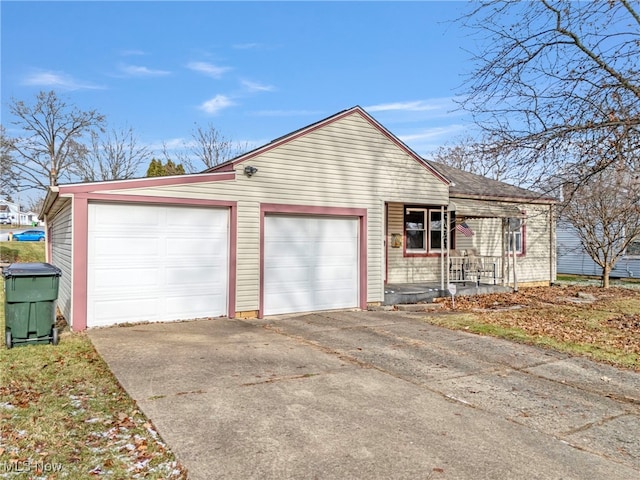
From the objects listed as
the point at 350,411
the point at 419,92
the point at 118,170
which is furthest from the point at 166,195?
the point at 118,170

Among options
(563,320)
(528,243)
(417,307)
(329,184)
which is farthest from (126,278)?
(528,243)

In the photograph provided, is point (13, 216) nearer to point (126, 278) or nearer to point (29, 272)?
point (126, 278)

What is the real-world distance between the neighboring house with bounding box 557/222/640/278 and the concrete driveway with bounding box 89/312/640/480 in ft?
51.5

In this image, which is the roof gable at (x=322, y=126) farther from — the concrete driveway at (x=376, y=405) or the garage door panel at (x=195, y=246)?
the concrete driveway at (x=376, y=405)

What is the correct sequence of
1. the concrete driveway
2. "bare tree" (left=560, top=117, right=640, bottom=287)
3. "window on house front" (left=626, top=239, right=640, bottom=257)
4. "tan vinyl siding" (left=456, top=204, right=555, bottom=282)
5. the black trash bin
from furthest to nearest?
1. "window on house front" (left=626, top=239, right=640, bottom=257)
2. "tan vinyl siding" (left=456, top=204, right=555, bottom=282)
3. "bare tree" (left=560, top=117, right=640, bottom=287)
4. the black trash bin
5. the concrete driveway

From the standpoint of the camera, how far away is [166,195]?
808 centimetres

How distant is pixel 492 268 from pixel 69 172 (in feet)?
106

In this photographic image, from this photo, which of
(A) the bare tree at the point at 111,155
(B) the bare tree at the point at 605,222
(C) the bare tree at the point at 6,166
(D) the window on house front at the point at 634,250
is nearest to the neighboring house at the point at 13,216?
(C) the bare tree at the point at 6,166

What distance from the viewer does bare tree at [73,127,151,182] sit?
109ft

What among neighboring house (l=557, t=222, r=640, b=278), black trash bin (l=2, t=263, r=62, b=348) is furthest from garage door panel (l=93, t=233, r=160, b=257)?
neighboring house (l=557, t=222, r=640, b=278)

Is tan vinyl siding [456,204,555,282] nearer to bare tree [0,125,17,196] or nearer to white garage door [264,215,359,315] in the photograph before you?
white garage door [264,215,359,315]

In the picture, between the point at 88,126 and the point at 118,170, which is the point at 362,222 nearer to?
the point at 118,170

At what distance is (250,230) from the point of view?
902 cm

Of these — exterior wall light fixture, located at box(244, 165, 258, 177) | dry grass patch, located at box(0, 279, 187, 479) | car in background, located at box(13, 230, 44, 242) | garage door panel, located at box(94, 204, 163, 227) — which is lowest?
dry grass patch, located at box(0, 279, 187, 479)
